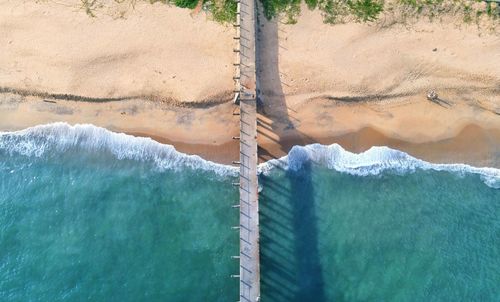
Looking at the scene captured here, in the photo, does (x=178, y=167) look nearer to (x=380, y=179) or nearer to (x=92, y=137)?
(x=92, y=137)

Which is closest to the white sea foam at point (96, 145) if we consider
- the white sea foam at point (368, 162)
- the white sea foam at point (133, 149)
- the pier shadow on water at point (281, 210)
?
the white sea foam at point (133, 149)

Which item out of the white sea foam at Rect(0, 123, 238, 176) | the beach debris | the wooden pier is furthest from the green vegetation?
the white sea foam at Rect(0, 123, 238, 176)

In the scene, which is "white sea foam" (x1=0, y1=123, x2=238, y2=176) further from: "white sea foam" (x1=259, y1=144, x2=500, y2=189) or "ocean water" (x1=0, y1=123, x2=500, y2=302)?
"white sea foam" (x1=259, y1=144, x2=500, y2=189)

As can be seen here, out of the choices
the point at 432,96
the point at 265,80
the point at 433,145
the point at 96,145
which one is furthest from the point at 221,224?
the point at 432,96

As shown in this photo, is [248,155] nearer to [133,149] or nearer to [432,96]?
[133,149]

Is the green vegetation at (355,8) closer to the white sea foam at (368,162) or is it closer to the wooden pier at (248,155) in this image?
the wooden pier at (248,155)
